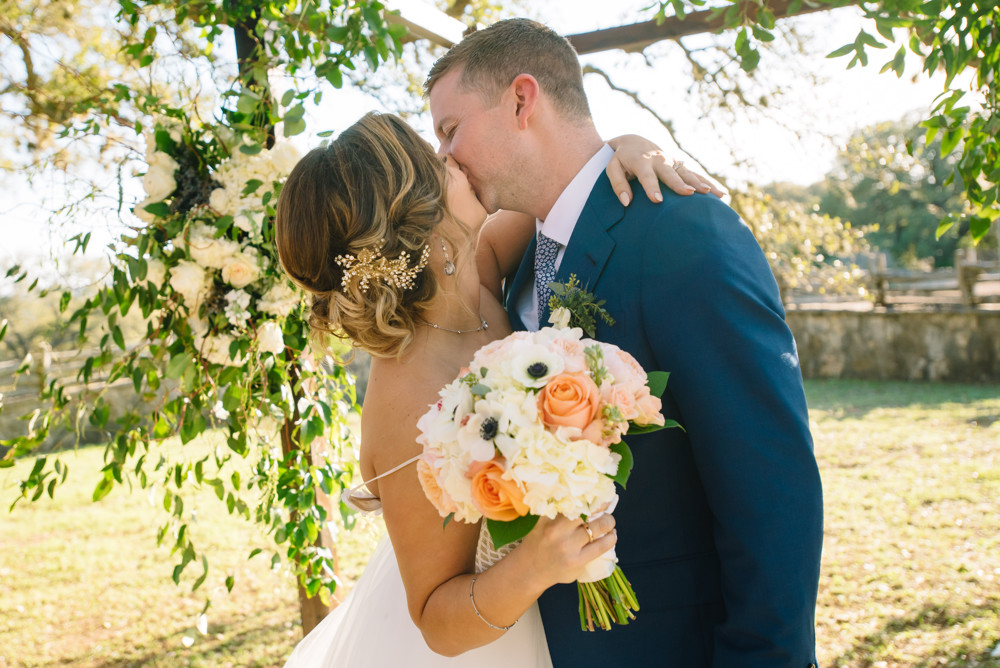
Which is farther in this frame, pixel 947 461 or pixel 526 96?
pixel 947 461

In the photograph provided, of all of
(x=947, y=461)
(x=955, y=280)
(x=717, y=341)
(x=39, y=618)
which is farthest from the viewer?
(x=955, y=280)

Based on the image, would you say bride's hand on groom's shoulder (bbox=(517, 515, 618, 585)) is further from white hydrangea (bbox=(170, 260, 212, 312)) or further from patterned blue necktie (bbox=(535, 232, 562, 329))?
white hydrangea (bbox=(170, 260, 212, 312))

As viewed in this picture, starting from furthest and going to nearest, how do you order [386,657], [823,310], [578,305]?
[823,310] → [386,657] → [578,305]

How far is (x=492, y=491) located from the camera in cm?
136

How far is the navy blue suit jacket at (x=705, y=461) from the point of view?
5.31 feet

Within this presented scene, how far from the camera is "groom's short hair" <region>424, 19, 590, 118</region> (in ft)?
7.35

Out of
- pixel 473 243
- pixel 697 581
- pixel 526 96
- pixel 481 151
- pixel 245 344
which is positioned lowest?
pixel 697 581

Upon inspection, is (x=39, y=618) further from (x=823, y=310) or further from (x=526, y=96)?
(x=823, y=310)

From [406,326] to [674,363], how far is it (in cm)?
79

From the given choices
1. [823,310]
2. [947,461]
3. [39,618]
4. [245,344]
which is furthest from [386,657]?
[823,310]

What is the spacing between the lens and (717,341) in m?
1.64

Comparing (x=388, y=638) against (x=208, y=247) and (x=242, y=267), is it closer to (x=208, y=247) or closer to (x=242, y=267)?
(x=242, y=267)

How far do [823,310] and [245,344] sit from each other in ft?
49.5

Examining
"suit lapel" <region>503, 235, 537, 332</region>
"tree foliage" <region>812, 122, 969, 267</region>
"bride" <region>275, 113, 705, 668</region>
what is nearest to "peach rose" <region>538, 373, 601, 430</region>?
"bride" <region>275, 113, 705, 668</region>
